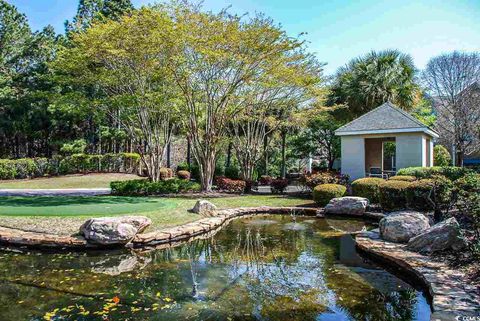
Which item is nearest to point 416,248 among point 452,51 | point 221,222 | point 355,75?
point 221,222

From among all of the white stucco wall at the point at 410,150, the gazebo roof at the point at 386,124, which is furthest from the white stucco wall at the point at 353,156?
the white stucco wall at the point at 410,150

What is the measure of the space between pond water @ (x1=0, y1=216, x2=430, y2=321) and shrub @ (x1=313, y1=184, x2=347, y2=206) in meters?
4.61

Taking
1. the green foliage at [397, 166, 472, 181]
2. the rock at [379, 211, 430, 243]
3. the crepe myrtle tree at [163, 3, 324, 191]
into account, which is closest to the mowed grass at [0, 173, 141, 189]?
the crepe myrtle tree at [163, 3, 324, 191]

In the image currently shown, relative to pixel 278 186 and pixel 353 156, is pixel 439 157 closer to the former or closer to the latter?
pixel 353 156

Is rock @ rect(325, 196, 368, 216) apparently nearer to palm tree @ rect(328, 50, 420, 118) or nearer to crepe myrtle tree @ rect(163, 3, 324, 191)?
crepe myrtle tree @ rect(163, 3, 324, 191)

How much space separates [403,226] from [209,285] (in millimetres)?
4032

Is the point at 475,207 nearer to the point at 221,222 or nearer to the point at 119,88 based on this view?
the point at 221,222

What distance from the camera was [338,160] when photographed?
23.7m

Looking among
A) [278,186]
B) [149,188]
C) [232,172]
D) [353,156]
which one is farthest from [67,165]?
[353,156]

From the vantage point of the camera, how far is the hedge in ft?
71.3

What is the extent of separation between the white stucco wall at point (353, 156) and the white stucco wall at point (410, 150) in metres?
1.48

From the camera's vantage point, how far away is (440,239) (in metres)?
6.05

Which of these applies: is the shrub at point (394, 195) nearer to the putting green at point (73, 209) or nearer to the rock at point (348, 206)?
the rock at point (348, 206)

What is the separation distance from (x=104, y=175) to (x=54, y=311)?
59.9ft
